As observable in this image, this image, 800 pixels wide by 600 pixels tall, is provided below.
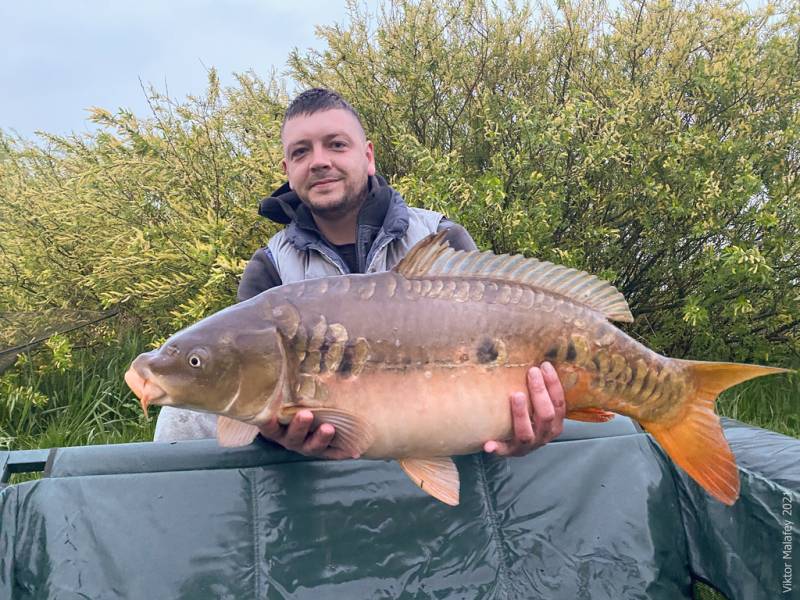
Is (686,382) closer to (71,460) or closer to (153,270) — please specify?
(71,460)

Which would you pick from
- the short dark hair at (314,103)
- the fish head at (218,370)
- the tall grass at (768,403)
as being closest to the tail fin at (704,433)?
the fish head at (218,370)

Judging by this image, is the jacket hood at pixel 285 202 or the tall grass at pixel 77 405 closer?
the jacket hood at pixel 285 202

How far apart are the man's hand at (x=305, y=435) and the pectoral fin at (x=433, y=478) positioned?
4.7 inches

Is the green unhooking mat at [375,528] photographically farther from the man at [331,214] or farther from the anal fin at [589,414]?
the man at [331,214]

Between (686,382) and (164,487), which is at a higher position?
(686,382)

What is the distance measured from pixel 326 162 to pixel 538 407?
102cm

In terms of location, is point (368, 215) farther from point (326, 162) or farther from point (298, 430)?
point (298, 430)

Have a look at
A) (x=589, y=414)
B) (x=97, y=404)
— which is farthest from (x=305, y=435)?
(x=97, y=404)

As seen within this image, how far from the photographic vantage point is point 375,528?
1399mm

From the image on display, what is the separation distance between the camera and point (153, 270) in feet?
8.90

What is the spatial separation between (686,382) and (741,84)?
2005mm

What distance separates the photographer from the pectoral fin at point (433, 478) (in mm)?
1208

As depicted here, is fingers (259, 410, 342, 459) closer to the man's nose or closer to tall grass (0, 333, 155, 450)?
the man's nose

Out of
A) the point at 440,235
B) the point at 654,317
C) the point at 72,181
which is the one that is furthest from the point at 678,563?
the point at 72,181
